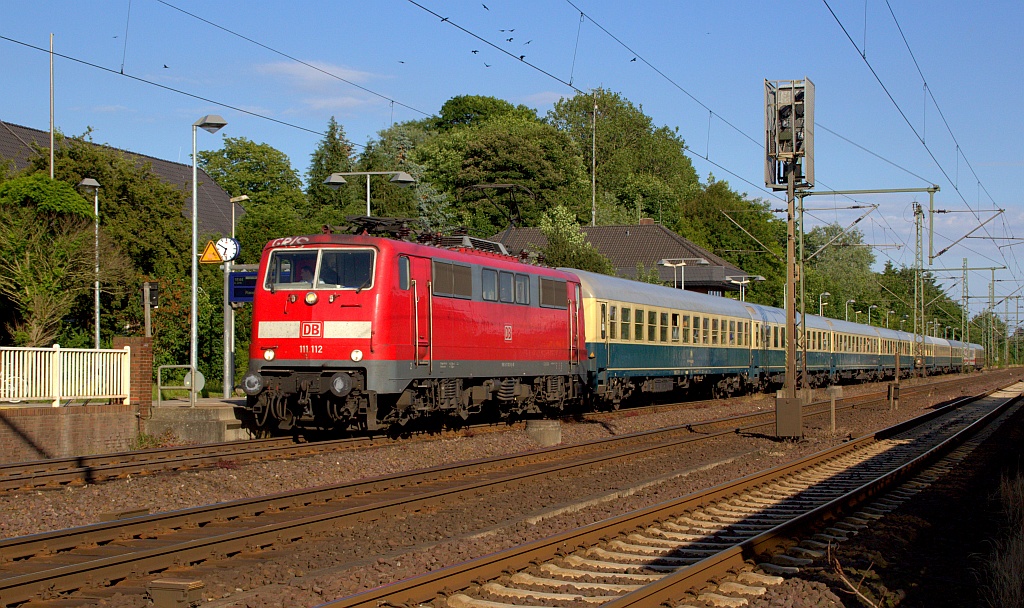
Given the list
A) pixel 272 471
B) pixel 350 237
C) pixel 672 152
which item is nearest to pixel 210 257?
pixel 350 237

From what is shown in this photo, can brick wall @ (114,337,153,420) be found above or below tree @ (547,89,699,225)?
below

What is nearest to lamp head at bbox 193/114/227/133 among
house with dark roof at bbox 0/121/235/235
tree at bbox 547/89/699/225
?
house with dark roof at bbox 0/121/235/235

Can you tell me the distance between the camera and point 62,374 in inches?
770

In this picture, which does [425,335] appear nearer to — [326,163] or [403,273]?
[403,273]

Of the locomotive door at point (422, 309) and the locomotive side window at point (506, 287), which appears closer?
the locomotive door at point (422, 309)

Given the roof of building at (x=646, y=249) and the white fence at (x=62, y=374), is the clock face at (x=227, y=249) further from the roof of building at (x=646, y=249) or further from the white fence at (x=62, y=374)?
the roof of building at (x=646, y=249)

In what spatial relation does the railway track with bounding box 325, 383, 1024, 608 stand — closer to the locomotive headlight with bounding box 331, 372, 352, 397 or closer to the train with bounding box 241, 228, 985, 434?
the train with bounding box 241, 228, 985, 434

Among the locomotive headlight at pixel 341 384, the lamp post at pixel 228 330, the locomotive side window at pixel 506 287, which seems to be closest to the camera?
the locomotive headlight at pixel 341 384

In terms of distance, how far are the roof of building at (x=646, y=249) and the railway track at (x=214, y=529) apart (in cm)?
5243

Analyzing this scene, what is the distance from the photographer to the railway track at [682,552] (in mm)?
7602

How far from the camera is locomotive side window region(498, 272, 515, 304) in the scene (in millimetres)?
20848

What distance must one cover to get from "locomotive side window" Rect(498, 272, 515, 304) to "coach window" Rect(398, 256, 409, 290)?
135 inches

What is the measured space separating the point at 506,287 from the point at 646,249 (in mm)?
51908

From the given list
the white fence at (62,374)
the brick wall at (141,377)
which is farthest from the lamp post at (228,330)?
the white fence at (62,374)
